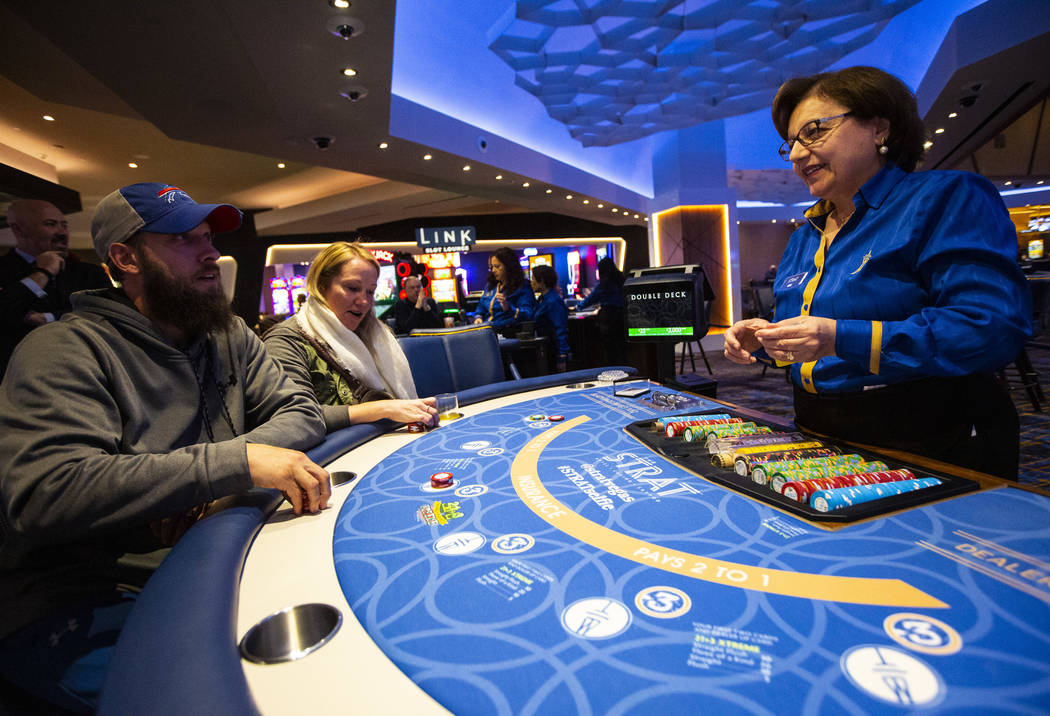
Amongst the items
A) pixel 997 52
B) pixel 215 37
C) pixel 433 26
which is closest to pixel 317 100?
pixel 215 37

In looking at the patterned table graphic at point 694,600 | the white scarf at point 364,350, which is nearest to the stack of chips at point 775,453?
the patterned table graphic at point 694,600

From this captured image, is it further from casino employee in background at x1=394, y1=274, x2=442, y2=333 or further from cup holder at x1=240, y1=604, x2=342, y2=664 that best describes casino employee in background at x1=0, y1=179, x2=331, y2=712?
casino employee in background at x1=394, y1=274, x2=442, y2=333

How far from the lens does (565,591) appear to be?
0.70 metres

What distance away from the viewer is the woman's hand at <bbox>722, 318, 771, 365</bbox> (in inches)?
53.1

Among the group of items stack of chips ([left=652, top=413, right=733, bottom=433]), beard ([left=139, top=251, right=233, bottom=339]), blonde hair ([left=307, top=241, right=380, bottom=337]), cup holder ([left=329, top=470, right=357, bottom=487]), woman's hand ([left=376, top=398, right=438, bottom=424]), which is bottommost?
cup holder ([left=329, top=470, right=357, bottom=487])

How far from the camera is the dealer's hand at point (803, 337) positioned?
100cm

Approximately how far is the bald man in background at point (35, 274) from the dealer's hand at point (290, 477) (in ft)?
8.76

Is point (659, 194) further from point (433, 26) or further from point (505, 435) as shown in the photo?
point (505, 435)

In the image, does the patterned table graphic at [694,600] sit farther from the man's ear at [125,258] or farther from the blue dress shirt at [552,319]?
the blue dress shirt at [552,319]

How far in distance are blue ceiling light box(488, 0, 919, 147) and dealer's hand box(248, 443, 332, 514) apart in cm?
477

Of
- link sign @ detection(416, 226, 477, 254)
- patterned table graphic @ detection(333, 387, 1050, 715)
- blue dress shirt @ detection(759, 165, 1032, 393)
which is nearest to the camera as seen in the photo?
patterned table graphic @ detection(333, 387, 1050, 715)

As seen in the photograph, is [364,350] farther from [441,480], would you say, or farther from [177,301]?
[441,480]

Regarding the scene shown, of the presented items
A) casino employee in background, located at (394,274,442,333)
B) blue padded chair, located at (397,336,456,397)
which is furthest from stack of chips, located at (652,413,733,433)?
casino employee in background, located at (394,274,442,333)

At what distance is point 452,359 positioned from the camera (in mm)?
2887
